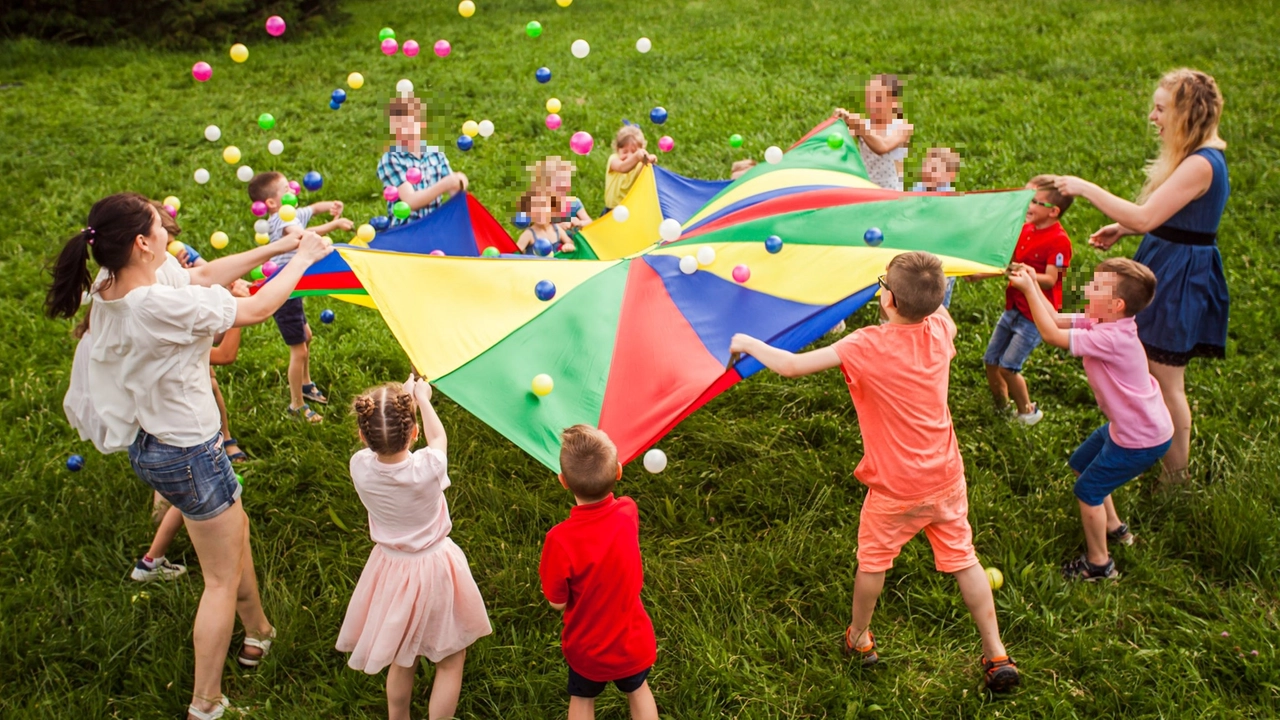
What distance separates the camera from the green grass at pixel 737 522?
337 centimetres

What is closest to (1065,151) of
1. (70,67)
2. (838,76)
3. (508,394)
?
(838,76)

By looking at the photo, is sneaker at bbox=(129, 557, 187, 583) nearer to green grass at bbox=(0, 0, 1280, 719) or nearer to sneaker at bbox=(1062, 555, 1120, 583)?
green grass at bbox=(0, 0, 1280, 719)

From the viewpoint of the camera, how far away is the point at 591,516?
280 cm

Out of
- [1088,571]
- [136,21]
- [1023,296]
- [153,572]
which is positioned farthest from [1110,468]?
[136,21]

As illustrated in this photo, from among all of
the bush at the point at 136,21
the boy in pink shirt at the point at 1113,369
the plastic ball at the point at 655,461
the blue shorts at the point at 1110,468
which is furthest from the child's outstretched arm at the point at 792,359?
the bush at the point at 136,21

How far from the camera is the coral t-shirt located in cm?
310

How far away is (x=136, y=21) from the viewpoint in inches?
476

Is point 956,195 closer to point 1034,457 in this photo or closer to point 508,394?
point 1034,457

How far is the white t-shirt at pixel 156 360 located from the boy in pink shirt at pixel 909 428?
1768 millimetres

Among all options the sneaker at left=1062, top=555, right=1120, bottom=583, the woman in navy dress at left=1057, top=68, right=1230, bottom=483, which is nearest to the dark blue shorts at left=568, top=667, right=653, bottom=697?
the sneaker at left=1062, top=555, right=1120, bottom=583

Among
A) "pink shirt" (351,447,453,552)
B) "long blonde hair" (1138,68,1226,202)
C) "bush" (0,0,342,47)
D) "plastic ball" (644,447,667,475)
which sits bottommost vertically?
"bush" (0,0,342,47)

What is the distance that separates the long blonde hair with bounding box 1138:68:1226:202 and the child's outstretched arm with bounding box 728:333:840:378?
1945 mm

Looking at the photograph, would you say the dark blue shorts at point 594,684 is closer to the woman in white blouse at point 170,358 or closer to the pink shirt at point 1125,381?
the woman in white blouse at point 170,358

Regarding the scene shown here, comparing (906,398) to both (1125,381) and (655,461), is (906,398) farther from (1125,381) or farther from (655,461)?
(1125,381)
